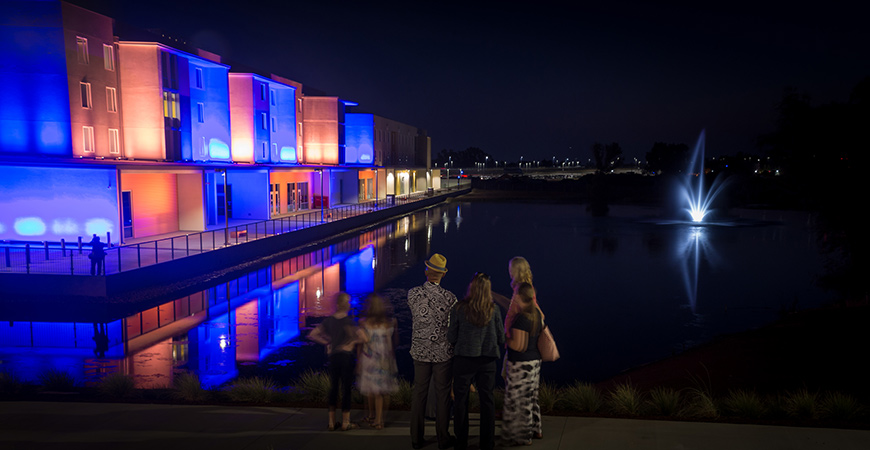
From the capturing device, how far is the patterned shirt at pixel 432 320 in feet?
19.4

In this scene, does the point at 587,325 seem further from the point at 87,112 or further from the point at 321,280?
the point at 87,112

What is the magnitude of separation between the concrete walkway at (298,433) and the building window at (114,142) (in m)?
24.7

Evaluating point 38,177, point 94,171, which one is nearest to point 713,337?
point 94,171

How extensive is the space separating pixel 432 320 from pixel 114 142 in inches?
1107

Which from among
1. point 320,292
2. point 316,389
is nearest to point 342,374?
point 316,389

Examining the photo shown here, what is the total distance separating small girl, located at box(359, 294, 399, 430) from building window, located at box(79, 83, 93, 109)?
25881 millimetres

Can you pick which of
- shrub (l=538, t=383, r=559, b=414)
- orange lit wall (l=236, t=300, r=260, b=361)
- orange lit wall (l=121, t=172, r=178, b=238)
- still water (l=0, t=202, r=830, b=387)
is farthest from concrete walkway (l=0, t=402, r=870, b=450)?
orange lit wall (l=121, t=172, r=178, b=238)

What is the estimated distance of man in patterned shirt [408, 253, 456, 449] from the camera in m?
5.92

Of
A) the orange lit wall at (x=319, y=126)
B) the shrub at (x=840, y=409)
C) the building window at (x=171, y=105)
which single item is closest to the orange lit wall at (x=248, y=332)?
the shrub at (x=840, y=409)

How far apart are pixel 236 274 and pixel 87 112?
439 inches

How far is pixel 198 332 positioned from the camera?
14.7 m

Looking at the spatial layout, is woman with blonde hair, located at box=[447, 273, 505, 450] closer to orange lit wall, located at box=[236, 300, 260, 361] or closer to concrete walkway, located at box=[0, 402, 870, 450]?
concrete walkway, located at box=[0, 402, 870, 450]

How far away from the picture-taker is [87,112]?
27.6 m

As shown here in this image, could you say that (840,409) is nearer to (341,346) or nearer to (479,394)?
(479,394)
